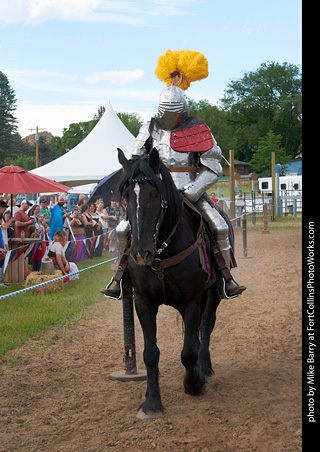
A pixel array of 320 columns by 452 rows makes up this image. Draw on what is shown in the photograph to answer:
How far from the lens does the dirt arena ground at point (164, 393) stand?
392 cm

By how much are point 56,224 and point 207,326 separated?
8.42 metres

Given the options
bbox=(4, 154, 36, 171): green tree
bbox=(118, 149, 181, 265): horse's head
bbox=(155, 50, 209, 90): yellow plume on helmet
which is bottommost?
bbox=(118, 149, 181, 265): horse's head

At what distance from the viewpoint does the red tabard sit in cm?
505

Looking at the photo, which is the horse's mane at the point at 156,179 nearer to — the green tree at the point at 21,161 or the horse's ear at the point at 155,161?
the horse's ear at the point at 155,161

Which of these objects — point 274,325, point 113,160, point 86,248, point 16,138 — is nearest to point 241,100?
point 16,138

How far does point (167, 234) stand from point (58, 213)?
9.26 m

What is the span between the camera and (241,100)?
254 feet

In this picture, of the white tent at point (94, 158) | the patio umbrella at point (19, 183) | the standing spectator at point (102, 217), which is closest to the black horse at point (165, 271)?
the patio umbrella at point (19, 183)

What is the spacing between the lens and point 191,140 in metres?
5.07

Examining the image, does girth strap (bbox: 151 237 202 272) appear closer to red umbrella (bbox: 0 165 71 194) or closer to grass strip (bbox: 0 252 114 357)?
grass strip (bbox: 0 252 114 357)

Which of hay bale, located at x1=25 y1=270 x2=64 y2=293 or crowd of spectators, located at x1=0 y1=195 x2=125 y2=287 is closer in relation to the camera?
hay bale, located at x1=25 y1=270 x2=64 y2=293

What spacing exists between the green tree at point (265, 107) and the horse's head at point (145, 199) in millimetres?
71167

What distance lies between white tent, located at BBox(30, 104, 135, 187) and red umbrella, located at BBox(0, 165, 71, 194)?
20.1ft

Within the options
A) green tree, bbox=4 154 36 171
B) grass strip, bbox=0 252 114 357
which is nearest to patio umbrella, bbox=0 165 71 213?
grass strip, bbox=0 252 114 357
